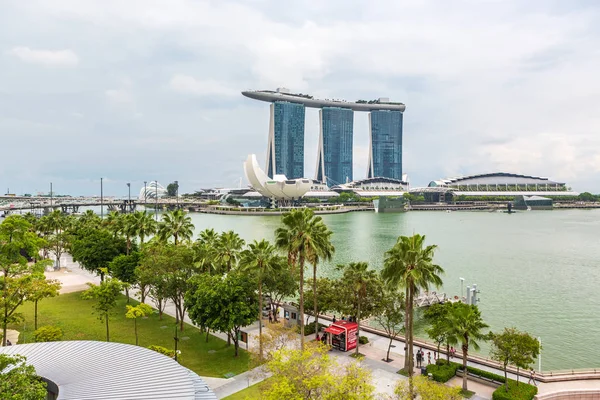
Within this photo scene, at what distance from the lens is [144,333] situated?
28.0 m

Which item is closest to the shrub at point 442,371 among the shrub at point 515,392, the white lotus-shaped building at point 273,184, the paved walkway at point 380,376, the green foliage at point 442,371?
the green foliage at point 442,371

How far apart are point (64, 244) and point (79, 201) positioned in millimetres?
125122

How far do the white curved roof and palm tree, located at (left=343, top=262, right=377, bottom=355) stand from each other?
39.8ft

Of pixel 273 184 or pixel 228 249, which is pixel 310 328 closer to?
pixel 228 249

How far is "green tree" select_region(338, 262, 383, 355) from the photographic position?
2472 centimetres

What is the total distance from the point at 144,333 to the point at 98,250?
613 inches

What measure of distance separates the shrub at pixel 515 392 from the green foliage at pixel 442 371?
2.49 meters

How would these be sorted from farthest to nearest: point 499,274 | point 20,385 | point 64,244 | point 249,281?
point 64,244 → point 499,274 → point 249,281 → point 20,385

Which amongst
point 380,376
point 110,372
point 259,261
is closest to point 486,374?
point 380,376

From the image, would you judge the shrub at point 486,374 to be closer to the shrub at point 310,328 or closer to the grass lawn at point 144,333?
the shrub at point 310,328

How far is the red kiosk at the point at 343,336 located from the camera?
25281mm

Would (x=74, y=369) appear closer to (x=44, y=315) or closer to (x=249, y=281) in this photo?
(x=249, y=281)

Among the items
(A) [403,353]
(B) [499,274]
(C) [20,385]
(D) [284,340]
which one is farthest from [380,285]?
(B) [499,274]

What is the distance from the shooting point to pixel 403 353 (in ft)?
83.5
